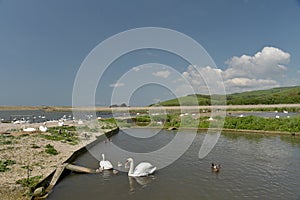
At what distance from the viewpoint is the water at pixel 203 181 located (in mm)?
10477

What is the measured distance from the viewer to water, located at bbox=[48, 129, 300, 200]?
10.5 meters

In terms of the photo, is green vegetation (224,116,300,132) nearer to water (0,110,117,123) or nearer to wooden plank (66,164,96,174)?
wooden plank (66,164,96,174)

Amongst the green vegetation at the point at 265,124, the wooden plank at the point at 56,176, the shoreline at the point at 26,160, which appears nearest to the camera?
the shoreline at the point at 26,160

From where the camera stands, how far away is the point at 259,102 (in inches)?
3401

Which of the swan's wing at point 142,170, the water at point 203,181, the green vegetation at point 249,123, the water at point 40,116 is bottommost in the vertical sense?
the water at point 203,181

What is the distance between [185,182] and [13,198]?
6977 millimetres

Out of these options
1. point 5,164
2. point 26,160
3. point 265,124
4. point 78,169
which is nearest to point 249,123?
point 265,124

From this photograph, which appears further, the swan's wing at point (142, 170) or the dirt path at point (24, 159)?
the swan's wing at point (142, 170)

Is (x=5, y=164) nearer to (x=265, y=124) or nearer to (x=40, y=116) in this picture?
(x=265, y=124)

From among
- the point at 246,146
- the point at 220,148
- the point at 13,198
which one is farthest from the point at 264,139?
the point at 13,198

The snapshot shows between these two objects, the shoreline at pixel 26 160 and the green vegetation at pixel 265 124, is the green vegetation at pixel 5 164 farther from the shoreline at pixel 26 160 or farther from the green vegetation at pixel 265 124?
the green vegetation at pixel 265 124

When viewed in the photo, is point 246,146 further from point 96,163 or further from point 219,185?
point 96,163

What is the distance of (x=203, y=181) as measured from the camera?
12109 millimetres

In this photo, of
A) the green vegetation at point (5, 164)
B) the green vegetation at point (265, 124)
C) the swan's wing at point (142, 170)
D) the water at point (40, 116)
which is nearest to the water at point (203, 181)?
the swan's wing at point (142, 170)
